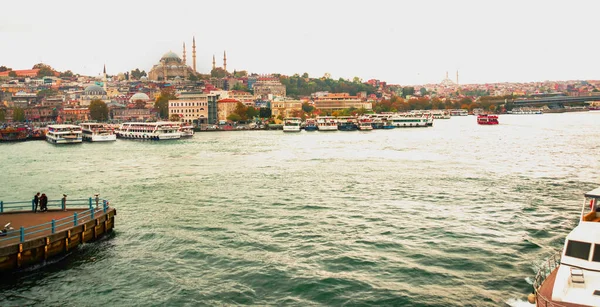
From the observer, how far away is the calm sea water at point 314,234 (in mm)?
10281

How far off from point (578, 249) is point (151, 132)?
2221 inches

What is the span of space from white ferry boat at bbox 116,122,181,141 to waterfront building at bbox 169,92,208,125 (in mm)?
26864

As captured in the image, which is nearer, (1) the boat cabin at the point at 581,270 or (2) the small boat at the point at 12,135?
(1) the boat cabin at the point at 581,270

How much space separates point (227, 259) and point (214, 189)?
1077cm

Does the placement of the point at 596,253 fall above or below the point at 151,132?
above

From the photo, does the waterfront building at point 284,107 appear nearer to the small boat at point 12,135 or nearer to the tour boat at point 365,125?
the tour boat at point 365,125

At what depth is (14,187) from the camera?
24.0m

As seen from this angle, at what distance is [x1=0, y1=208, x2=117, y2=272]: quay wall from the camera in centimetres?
1077

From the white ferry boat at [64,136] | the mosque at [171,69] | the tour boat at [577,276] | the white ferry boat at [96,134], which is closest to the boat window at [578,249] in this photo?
the tour boat at [577,276]

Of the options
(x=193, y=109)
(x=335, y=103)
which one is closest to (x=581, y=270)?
(x=193, y=109)

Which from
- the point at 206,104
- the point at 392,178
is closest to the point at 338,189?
the point at 392,178

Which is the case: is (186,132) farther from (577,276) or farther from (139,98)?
(139,98)

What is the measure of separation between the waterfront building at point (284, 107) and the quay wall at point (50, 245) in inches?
3312

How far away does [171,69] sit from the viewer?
513 ft
